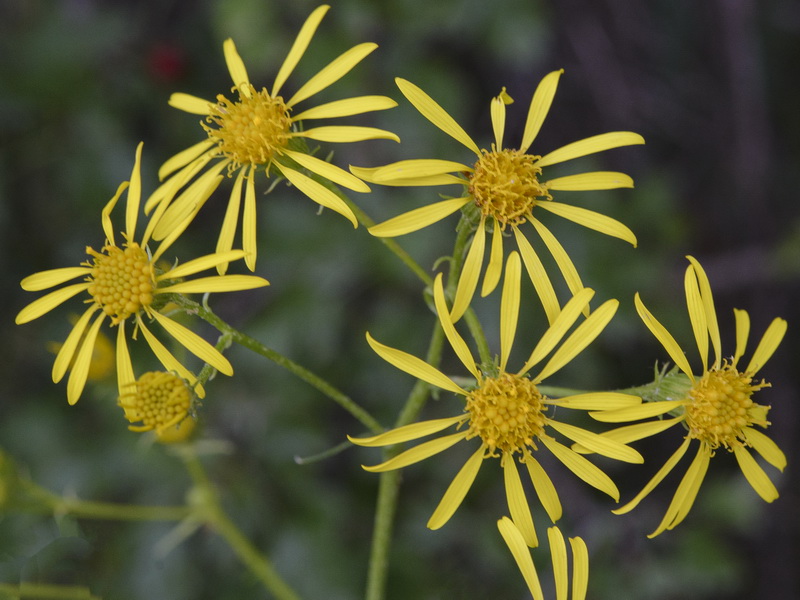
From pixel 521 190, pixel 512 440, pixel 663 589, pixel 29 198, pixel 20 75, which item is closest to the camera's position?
pixel 512 440

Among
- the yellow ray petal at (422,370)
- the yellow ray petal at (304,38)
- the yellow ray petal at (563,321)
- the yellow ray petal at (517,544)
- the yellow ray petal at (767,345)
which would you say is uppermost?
the yellow ray petal at (304,38)

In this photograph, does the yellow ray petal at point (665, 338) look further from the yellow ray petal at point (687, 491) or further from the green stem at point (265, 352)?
the green stem at point (265, 352)

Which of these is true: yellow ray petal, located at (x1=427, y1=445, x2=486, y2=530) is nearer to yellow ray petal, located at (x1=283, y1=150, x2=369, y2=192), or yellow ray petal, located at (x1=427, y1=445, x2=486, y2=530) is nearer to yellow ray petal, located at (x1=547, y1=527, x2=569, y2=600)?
yellow ray petal, located at (x1=547, y1=527, x2=569, y2=600)

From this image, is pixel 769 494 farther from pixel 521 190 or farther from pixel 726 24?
pixel 726 24

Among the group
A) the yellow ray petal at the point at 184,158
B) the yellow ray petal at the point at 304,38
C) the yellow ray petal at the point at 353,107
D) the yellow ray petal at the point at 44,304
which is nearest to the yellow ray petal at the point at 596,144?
the yellow ray petal at the point at 353,107

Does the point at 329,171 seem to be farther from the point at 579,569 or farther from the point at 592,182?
the point at 579,569

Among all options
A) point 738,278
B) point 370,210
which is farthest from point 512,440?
point 738,278
